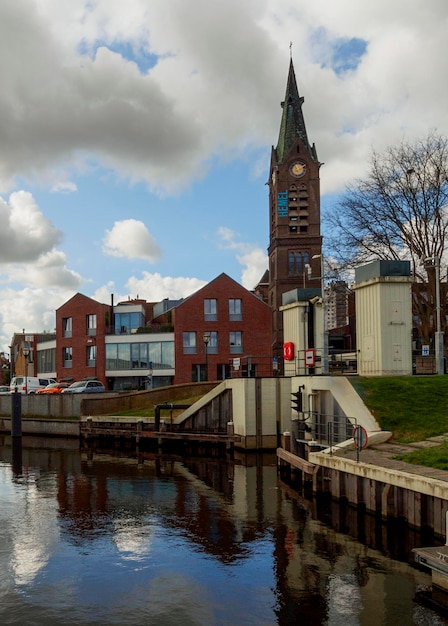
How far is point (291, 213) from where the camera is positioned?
91312mm

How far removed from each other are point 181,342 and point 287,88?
2213 inches

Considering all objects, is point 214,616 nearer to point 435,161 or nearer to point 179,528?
point 179,528

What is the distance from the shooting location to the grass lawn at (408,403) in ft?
68.3

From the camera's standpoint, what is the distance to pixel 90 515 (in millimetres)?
19734

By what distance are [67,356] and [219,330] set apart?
18646 mm

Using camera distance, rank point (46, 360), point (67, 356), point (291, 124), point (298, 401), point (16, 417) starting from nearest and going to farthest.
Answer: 1. point (298, 401)
2. point (16, 417)
3. point (67, 356)
4. point (46, 360)
5. point (291, 124)

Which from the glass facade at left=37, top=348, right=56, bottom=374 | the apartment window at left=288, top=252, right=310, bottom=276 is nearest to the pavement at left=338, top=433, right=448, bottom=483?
the glass facade at left=37, top=348, right=56, bottom=374

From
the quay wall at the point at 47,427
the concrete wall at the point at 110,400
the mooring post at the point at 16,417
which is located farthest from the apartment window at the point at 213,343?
the mooring post at the point at 16,417

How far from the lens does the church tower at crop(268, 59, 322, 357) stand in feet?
288

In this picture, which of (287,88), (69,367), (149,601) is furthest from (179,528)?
(287,88)

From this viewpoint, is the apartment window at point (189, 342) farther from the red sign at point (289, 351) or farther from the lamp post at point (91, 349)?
the red sign at point (289, 351)

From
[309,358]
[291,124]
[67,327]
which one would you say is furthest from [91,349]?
[291,124]

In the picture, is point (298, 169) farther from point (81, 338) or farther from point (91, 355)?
point (91, 355)

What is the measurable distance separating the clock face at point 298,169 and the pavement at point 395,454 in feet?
254
